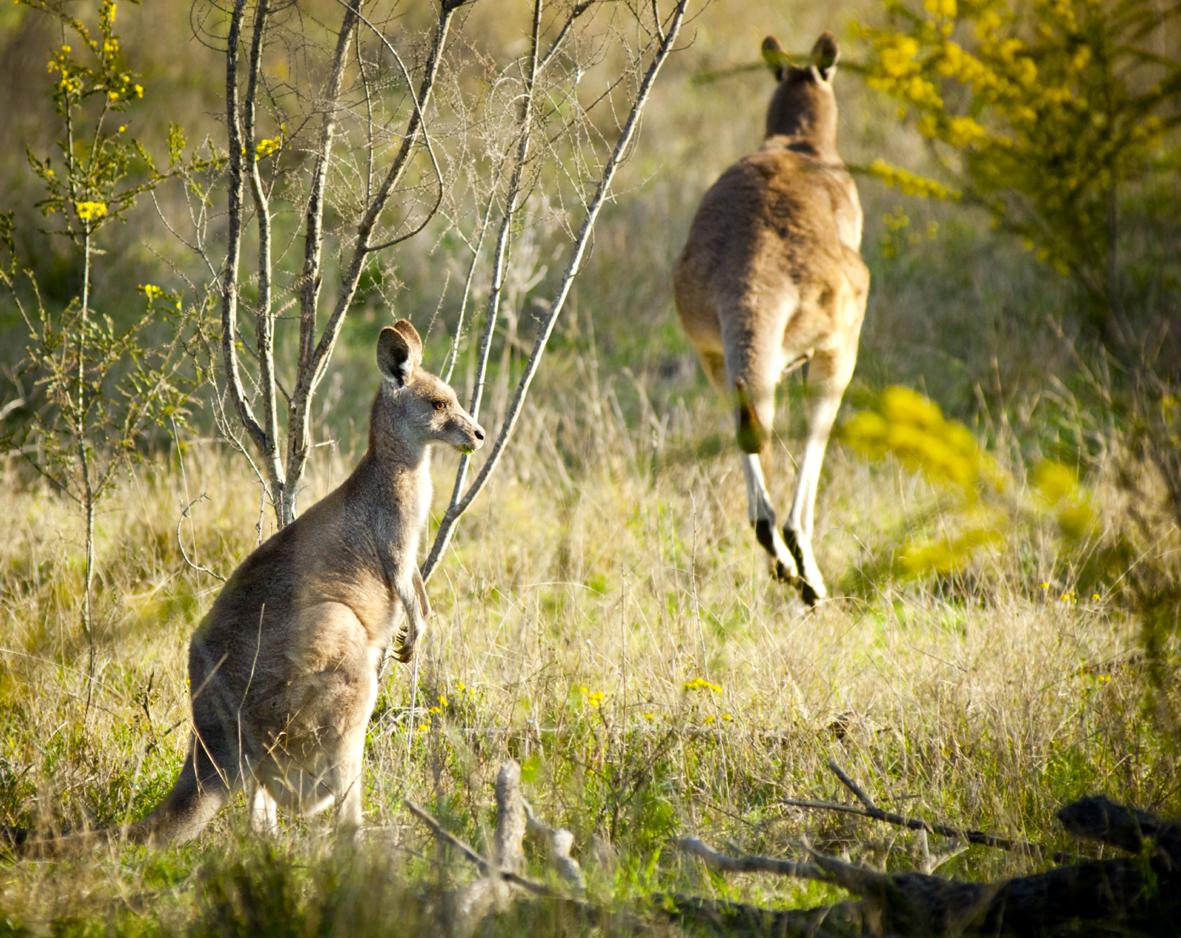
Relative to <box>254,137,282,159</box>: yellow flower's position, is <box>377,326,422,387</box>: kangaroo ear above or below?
below

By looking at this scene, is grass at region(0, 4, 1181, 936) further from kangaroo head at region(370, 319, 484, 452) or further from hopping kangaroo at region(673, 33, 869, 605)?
kangaroo head at region(370, 319, 484, 452)

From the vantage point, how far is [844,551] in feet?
19.7

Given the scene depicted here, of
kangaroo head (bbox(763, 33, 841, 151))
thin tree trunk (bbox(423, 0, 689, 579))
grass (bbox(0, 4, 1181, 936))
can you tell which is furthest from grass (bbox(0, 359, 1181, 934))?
kangaroo head (bbox(763, 33, 841, 151))

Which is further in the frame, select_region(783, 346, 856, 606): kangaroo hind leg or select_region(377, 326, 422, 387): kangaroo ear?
select_region(783, 346, 856, 606): kangaroo hind leg

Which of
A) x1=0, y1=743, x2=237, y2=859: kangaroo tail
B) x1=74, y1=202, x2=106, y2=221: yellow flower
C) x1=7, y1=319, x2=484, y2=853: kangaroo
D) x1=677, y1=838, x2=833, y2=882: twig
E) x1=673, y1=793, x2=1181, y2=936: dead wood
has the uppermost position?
x1=74, y1=202, x2=106, y2=221: yellow flower

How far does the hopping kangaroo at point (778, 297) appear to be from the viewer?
541cm

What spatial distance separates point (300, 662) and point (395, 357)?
103cm

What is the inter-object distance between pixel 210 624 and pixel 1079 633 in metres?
2.92

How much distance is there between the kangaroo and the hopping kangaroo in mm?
2033

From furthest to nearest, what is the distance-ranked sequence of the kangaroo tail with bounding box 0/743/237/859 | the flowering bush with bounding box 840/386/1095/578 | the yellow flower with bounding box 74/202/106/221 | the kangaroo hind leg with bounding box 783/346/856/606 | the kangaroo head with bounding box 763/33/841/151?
the kangaroo head with bounding box 763/33/841/151, the kangaroo hind leg with bounding box 783/346/856/606, the yellow flower with bounding box 74/202/106/221, the kangaroo tail with bounding box 0/743/237/859, the flowering bush with bounding box 840/386/1095/578

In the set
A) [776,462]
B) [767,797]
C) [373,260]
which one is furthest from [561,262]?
[767,797]

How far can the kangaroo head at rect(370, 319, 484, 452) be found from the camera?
3801 mm

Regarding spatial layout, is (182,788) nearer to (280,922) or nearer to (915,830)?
(280,922)

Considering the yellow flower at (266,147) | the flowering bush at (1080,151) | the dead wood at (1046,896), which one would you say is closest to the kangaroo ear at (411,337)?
the yellow flower at (266,147)
